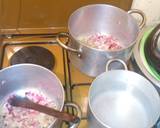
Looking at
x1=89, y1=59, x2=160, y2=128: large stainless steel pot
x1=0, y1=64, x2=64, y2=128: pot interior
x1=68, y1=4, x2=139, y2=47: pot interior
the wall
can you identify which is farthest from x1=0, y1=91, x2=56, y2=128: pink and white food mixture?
the wall

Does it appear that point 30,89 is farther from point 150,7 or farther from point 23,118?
point 150,7

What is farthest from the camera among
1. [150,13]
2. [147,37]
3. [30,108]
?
[150,13]

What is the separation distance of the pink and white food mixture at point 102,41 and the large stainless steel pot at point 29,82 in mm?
171

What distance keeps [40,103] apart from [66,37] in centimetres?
21

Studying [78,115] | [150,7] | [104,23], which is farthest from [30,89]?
[150,7]

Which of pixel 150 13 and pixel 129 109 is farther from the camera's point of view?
pixel 150 13

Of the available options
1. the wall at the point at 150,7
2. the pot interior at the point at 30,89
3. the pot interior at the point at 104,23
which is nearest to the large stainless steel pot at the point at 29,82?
the pot interior at the point at 30,89

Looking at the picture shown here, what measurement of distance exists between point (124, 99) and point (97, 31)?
0.22 meters

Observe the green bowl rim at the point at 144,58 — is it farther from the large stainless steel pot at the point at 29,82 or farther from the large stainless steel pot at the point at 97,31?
the large stainless steel pot at the point at 29,82

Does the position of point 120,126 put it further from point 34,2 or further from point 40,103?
point 34,2

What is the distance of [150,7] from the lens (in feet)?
3.03

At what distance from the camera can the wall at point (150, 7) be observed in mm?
909

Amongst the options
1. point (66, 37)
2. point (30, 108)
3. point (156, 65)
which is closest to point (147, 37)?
point (156, 65)

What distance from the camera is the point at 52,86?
0.75 meters
